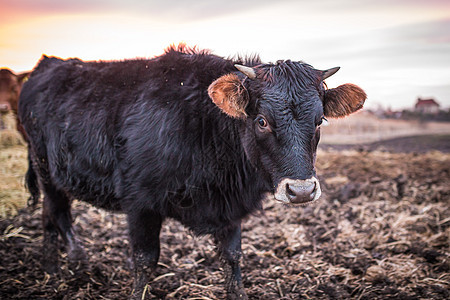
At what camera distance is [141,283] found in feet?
11.6

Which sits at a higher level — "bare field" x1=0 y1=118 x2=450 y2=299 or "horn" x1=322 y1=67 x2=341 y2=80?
"horn" x1=322 y1=67 x2=341 y2=80

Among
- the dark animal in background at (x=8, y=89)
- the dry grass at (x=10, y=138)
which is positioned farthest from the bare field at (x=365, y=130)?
the dark animal in background at (x=8, y=89)

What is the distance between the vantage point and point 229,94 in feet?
9.26

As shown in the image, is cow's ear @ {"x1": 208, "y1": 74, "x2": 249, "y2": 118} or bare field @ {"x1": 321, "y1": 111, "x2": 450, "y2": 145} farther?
bare field @ {"x1": 321, "y1": 111, "x2": 450, "y2": 145}

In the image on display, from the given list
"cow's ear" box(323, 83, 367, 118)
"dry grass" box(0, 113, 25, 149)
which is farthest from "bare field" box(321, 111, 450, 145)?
"dry grass" box(0, 113, 25, 149)

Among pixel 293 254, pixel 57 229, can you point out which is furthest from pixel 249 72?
pixel 57 229

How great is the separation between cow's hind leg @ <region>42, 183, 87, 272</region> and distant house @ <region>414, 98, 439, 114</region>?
10472 millimetres

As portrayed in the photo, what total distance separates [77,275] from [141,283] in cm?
111

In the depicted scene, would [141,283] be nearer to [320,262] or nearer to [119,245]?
[119,245]

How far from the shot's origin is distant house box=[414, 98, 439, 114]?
1044cm

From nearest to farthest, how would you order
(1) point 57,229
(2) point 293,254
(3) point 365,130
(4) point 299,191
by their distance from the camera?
1. (4) point 299,191
2. (1) point 57,229
3. (2) point 293,254
4. (3) point 365,130

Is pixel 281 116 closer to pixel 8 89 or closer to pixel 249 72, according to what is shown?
pixel 249 72

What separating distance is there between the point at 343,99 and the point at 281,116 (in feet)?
2.61

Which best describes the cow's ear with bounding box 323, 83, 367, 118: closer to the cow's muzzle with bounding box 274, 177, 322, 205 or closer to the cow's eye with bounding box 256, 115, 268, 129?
the cow's eye with bounding box 256, 115, 268, 129
